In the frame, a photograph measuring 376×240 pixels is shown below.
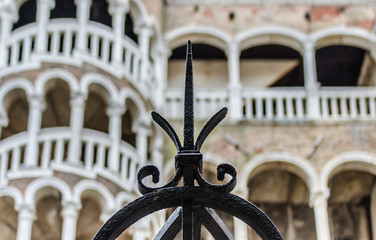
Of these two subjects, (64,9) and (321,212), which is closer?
(321,212)

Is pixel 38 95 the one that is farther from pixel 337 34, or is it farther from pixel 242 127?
pixel 337 34

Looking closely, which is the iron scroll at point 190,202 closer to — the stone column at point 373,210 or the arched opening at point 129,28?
the arched opening at point 129,28

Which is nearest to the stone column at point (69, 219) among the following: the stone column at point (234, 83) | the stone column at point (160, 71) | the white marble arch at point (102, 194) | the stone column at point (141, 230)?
the white marble arch at point (102, 194)

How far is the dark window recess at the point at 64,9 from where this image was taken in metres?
16.3

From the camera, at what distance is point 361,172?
16859 mm

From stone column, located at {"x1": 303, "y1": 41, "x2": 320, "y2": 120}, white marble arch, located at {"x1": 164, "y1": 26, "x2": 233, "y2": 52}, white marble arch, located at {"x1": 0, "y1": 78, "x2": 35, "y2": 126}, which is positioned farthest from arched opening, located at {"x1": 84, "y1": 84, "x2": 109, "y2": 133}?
stone column, located at {"x1": 303, "y1": 41, "x2": 320, "y2": 120}

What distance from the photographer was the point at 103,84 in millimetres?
14578

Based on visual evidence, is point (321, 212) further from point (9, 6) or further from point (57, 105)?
point (9, 6)

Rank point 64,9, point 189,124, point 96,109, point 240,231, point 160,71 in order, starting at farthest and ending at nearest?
point 160,71, point 64,9, point 96,109, point 240,231, point 189,124

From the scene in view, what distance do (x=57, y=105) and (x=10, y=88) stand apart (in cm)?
127

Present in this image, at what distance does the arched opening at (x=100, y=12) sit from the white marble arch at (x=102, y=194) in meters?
4.53

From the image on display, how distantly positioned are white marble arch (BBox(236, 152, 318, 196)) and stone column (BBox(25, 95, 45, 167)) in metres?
4.28

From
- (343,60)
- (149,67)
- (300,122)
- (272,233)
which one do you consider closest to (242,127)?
(300,122)

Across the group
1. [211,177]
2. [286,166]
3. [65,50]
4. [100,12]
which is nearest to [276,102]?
[286,166]
